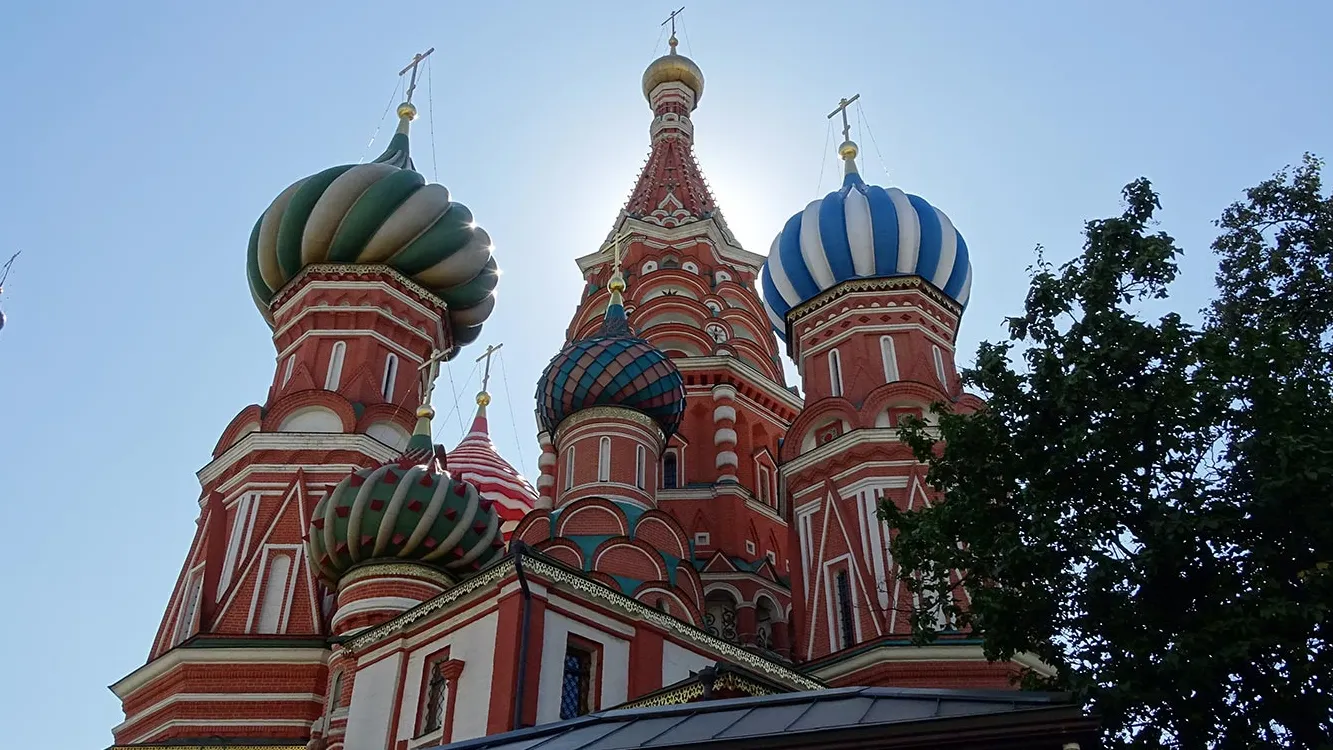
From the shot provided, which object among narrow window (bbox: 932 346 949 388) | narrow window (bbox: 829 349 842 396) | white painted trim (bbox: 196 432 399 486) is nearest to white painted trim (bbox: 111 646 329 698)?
white painted trim (bbox: 196 432 399 486)

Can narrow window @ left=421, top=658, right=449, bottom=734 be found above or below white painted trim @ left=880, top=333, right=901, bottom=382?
below

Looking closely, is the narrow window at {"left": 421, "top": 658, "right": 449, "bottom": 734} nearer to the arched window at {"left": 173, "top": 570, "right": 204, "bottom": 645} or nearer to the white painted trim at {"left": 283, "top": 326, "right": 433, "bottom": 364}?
the arched window at {"left": 173, "top": 570, "right": 204, "bottom": 645}

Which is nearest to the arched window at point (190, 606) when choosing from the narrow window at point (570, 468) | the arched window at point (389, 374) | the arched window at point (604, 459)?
the arched window at point (389, 374)

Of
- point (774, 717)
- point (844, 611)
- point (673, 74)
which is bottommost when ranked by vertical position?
point (774, 717)

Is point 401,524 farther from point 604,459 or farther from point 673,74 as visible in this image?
point 673,74

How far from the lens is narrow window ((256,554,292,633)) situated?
709 inches

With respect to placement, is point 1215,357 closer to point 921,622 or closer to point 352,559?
point 921,622

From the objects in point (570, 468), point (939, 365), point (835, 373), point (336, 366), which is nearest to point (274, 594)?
point (336, 366)

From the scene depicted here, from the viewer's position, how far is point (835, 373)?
2139 cm

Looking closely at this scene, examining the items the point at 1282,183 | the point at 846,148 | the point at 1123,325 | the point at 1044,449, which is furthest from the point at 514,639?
the point at 846,148

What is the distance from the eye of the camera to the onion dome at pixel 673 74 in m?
33.6

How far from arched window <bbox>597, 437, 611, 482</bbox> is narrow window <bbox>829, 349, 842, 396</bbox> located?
161 inches

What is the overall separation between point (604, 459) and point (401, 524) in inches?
165

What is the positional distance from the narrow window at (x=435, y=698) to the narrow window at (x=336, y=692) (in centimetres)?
218
